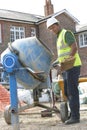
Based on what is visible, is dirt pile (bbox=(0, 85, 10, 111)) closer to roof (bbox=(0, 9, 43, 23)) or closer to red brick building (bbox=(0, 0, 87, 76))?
red brick building (bbox=(0, 0, 87, 76))

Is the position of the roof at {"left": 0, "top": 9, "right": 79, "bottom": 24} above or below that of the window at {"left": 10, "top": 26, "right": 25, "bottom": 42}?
above

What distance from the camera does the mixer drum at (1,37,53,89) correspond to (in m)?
7.23

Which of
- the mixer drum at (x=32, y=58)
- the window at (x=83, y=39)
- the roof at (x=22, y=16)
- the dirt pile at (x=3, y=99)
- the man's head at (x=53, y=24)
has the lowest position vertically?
the dirt pile at (x=3, y=99)

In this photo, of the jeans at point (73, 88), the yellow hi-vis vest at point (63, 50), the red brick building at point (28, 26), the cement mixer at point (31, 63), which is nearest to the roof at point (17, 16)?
the red brick building at point (28, 26)

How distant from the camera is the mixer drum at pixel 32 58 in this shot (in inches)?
285

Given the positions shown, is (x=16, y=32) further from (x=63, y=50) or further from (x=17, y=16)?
(x=63, y=50)

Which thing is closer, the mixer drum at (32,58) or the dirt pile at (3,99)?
the mixer drum at (32,58)

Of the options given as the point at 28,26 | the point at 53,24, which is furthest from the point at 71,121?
Result: the point at 28,26

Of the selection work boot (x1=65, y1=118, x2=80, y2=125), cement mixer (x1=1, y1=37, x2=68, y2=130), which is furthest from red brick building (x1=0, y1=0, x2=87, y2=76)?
work boot (x1=65, y1=118, x2=80, y2=125)

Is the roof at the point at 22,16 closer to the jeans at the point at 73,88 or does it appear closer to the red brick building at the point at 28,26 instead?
the red brick building at the point at 28,26

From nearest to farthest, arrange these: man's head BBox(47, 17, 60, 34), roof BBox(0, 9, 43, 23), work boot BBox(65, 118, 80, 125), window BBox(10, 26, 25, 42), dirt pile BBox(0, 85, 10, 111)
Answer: work boot BBox(65, 118, 80, 125), man's head BBox(47, 17, 60, 34), dirt pile BBox(0, 85, 10, 111), roof BBox(0, 9, 43, 23), window BBox(10, 26, 25, 42)

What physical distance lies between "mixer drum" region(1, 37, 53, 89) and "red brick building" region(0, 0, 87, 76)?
29.1 m

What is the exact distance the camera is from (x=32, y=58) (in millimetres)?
7387

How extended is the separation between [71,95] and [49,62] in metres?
0.98
